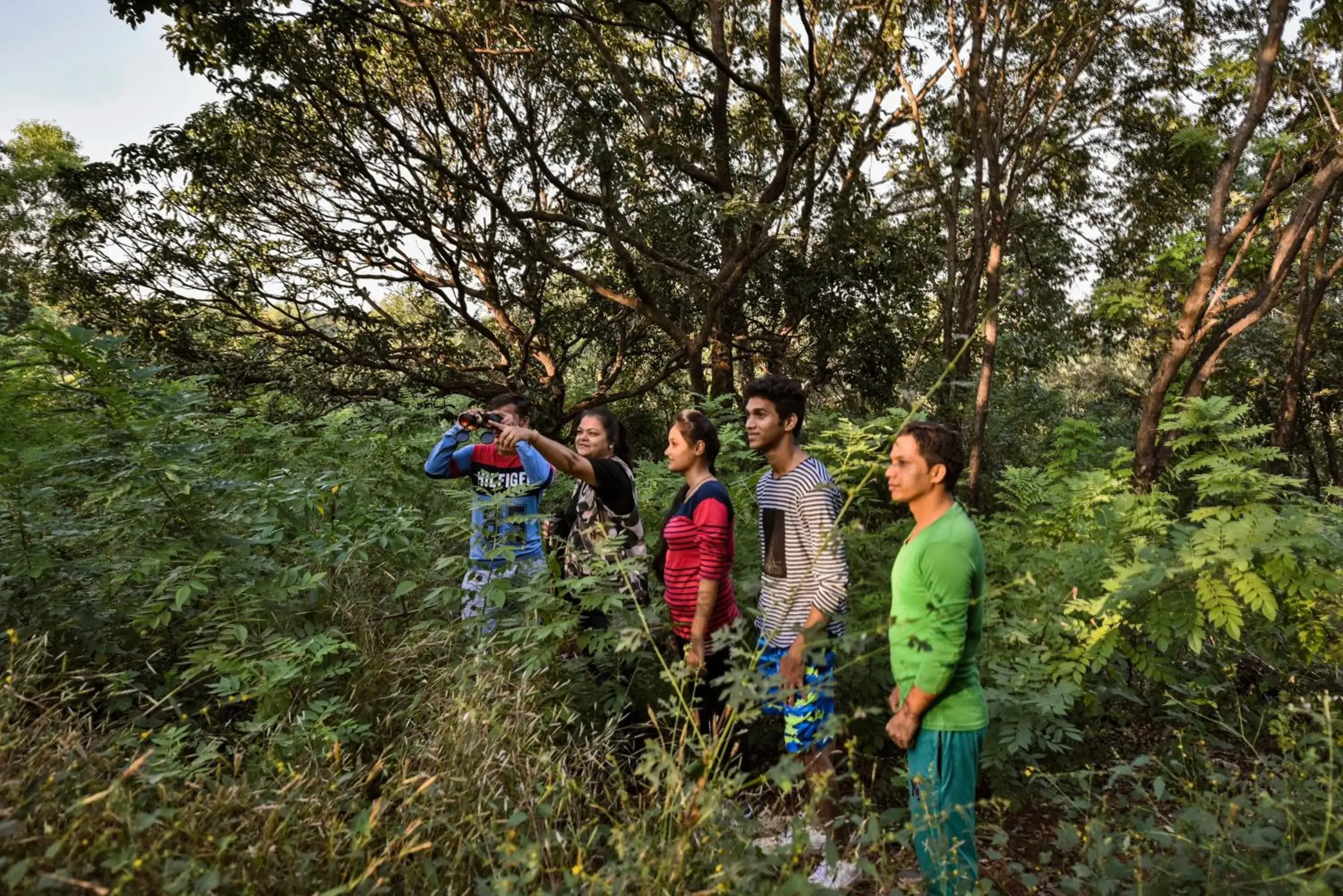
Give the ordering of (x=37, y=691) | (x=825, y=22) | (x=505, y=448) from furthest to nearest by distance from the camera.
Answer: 1. (x=825, y=22)
2. (x=505, y=448)
3. (x=37, y=691)

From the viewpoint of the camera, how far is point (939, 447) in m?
2.45

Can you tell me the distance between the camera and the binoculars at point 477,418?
386cm

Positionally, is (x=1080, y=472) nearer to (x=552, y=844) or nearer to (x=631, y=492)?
(x=631, y=492)

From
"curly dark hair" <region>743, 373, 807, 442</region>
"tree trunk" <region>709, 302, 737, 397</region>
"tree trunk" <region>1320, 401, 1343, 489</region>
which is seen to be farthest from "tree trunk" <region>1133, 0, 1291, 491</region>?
"tree trunk" <region>1320, 401, 1343, 489</region>

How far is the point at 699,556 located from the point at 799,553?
44 cm

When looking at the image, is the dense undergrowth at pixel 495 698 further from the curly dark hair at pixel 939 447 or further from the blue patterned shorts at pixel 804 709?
the curly dark hair at pixel 939 447

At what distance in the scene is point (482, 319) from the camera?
42.9ft

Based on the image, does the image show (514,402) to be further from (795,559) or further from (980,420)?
(980,420)

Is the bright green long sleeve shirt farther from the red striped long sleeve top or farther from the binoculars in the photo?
Result: the binoculars

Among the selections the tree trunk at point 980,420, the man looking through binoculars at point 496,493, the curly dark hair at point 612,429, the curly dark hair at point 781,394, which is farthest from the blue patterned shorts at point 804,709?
the tree trunk at point 980,420

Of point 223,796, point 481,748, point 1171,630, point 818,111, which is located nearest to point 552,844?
point 481,748

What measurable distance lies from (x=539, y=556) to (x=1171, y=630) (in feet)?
10.4

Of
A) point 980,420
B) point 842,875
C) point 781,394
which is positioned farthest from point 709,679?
point 980,420

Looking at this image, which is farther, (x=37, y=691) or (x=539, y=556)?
(x=539, y=556)
